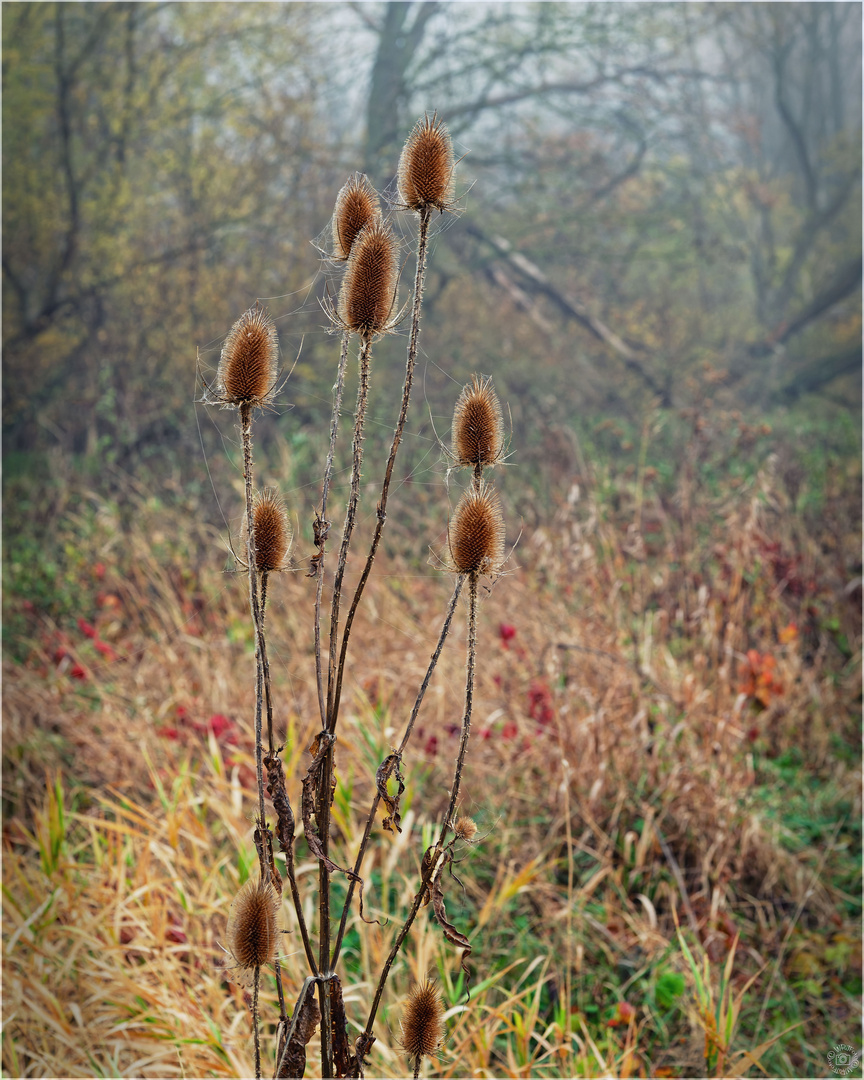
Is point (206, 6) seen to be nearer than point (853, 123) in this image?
Yes

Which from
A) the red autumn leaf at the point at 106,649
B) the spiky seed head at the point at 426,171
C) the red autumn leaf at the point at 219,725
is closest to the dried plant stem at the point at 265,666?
the spiky seed head at the point at 426,171

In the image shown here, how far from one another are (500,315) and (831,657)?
6461 mm

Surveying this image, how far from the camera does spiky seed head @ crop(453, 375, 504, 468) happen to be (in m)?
1.09

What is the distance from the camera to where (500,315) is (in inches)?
381

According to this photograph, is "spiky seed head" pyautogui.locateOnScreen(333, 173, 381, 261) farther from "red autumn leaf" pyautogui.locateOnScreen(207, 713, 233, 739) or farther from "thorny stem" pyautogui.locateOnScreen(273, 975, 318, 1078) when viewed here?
"red autumn leaf" pyautogui.locateOnScreen(207, 713, 233, 739)

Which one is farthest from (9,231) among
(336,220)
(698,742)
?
(336,220)

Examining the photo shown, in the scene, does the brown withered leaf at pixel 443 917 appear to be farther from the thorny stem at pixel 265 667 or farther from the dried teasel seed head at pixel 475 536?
the dried teasel seed head at pixel 475 536

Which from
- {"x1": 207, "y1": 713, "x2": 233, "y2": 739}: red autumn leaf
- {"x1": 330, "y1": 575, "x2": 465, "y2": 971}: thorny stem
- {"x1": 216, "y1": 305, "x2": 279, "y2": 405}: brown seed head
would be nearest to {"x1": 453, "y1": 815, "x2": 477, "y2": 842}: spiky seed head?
{"x1": 330, "y1": 575, "x2": 465, "y2": 971}: thorny stem

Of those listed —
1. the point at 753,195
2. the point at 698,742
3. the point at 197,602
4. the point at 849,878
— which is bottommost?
the point at 849,878

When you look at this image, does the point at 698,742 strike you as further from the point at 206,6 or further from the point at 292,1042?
the point at 206,6

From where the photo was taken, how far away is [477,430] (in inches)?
42.8

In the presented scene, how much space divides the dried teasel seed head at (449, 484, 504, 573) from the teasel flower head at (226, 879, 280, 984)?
18.5 inches

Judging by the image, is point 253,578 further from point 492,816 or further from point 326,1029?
point 492,816

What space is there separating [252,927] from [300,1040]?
17 centimetres
